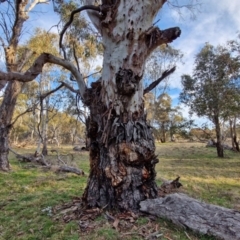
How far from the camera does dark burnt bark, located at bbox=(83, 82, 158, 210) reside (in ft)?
9.09

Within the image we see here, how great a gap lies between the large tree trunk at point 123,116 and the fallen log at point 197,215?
249 millimetres

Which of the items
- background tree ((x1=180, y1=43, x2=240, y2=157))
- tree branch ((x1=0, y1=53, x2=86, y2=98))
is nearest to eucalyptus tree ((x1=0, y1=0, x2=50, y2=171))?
tree branch ((x1=0, y1=53, x2=86, y2=98))

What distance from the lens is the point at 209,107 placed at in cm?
1235

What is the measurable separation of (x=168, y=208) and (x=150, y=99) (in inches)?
902

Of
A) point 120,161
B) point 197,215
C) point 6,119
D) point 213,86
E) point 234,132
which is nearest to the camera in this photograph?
point 197,215

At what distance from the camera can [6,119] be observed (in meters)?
7.00

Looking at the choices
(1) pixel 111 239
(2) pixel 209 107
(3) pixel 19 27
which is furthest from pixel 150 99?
(1) pixel 111 239

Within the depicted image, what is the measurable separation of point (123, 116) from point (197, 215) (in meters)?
1.34

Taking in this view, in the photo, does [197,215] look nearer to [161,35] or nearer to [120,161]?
[120,161]

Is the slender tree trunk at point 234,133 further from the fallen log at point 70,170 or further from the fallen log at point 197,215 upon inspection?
the fallen log at point 197,215

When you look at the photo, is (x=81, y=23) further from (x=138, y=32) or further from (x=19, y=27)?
(x=138, y=32)

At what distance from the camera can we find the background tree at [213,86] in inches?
468

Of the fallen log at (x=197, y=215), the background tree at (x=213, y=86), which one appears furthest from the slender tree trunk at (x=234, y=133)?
the fallen log at (x=197, y=215)

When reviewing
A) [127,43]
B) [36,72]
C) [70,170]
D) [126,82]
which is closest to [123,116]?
[126,82]
